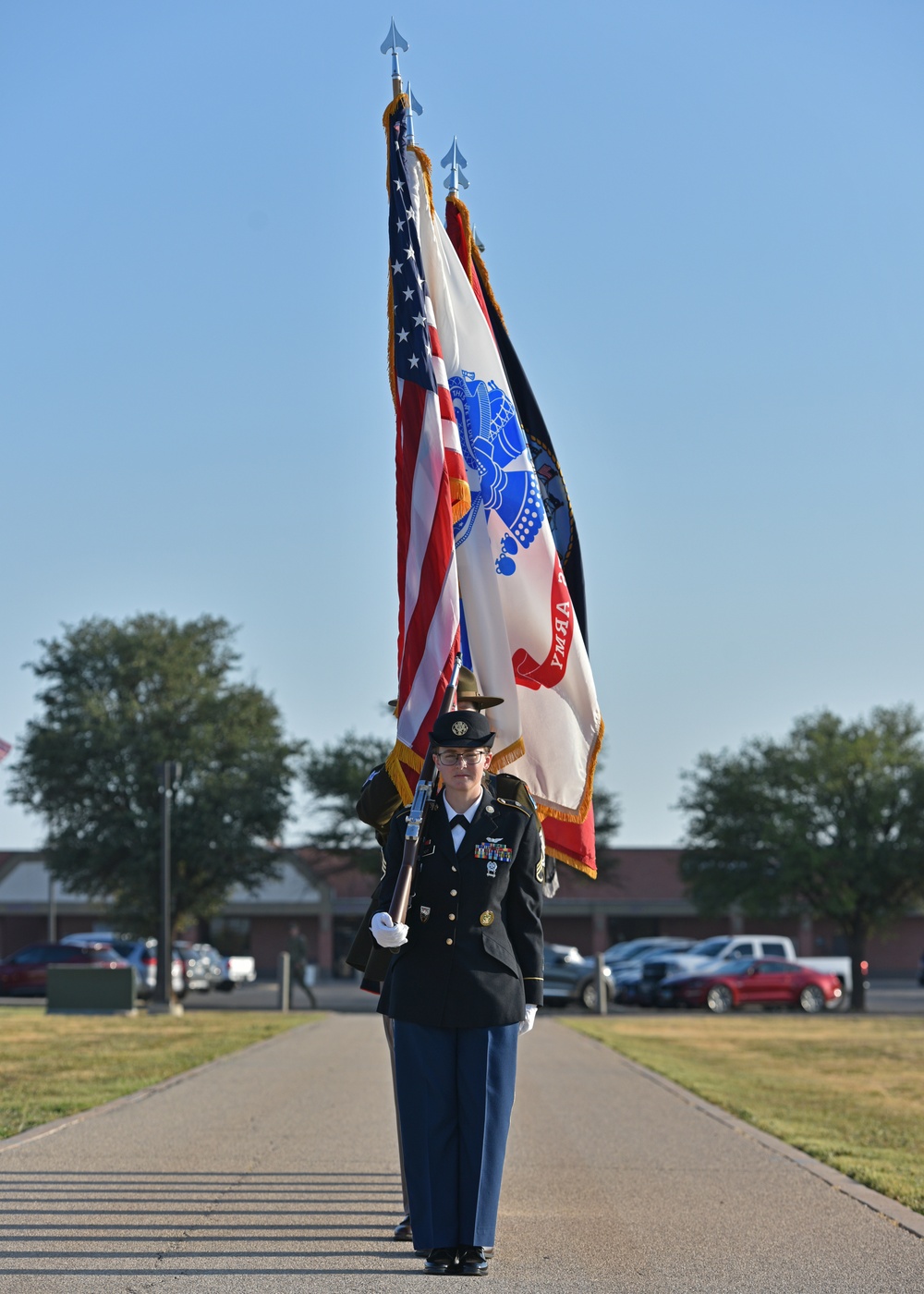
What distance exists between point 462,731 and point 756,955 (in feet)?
117

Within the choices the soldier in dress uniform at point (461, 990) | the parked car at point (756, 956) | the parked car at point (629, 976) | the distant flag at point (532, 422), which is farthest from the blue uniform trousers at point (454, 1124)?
the parked car at point (629, 976)

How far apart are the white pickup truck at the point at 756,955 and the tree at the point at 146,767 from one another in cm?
1234

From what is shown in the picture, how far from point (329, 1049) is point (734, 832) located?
2416 cm

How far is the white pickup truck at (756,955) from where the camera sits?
3806 cm

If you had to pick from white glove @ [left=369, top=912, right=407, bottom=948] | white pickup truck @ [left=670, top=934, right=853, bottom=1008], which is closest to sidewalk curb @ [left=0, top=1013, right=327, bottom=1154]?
white glove @ [left=369, top=912, right=407, bottom=948]

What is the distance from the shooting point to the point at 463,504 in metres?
8.16

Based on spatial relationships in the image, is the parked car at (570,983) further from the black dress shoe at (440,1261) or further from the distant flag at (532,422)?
the black dress shoe at (440,1261)

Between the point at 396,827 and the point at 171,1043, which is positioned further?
the point at 171,1043

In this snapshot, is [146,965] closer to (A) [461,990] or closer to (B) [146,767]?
(B) [146,767]

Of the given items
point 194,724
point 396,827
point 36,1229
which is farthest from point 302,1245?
point 194,724

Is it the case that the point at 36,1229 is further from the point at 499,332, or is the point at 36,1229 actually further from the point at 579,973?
the point at 579,973

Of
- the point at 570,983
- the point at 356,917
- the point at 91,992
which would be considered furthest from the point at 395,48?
the point at 356,917

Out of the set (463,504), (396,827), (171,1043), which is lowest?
(171,1043)

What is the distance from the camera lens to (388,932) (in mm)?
5613
